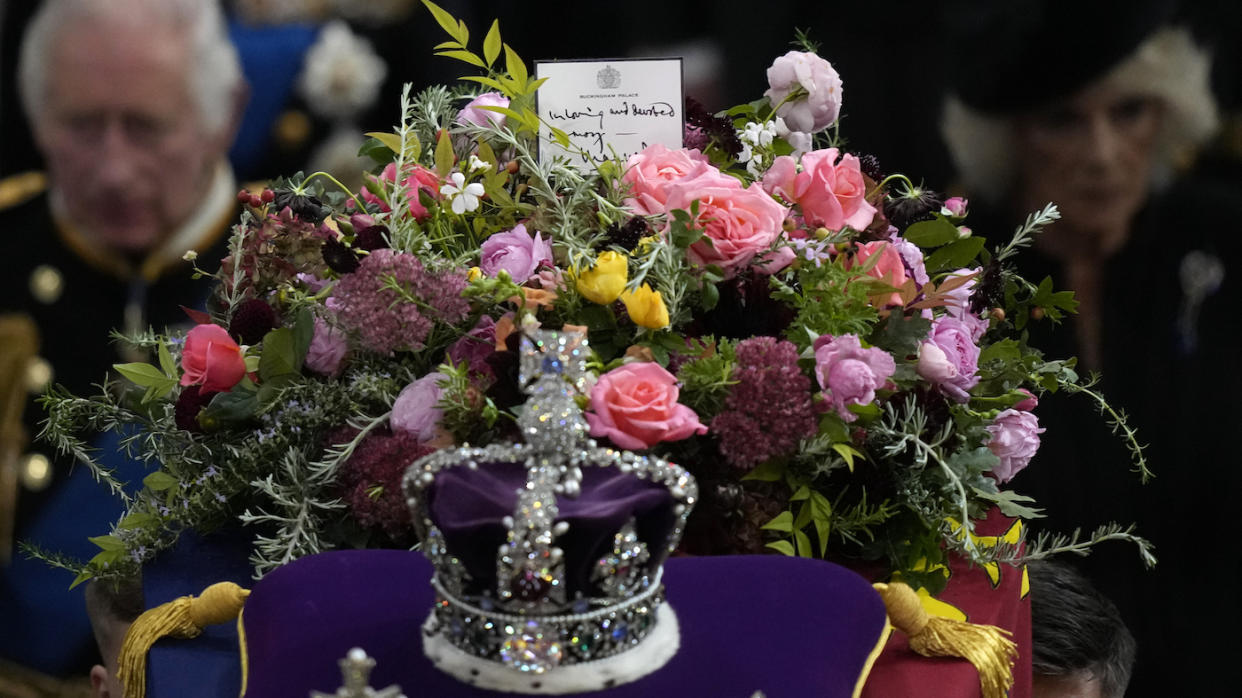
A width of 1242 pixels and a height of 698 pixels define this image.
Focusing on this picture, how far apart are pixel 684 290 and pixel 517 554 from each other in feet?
1.37

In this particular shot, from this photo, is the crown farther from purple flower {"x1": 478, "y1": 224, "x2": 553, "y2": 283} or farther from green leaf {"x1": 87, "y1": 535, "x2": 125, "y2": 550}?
green leaf {"x1": 87, "y1": 535, "x2": 125, "y2": 550}

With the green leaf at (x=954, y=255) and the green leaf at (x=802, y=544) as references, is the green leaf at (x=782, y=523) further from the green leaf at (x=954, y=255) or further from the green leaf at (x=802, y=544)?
the green leaf at (x=954, y=255)

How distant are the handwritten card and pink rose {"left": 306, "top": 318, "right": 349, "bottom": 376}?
0.29 meters

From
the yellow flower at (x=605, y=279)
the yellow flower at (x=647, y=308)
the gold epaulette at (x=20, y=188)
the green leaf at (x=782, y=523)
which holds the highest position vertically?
the yellow flower at (x=605, y=279)

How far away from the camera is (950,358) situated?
47.1 inches

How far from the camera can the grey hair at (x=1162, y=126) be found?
2.09 m

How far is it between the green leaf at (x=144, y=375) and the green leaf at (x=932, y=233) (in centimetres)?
71

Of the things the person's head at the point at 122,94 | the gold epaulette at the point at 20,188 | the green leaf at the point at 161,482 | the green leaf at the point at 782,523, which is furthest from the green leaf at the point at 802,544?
the gold epaulette at the point at 20,188

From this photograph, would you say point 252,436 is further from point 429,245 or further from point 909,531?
point 909,531

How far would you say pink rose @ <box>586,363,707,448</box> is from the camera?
1.02 meters

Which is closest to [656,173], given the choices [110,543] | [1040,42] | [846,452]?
[846,452]

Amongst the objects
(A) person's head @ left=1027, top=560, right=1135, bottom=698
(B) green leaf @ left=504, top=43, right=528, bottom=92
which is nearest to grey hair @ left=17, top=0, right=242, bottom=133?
(B) green leaf @ left=504, top=43, right=528, bottom=92

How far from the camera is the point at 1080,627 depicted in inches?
57.6

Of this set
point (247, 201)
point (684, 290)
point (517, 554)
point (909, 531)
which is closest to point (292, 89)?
point (247, 201)
